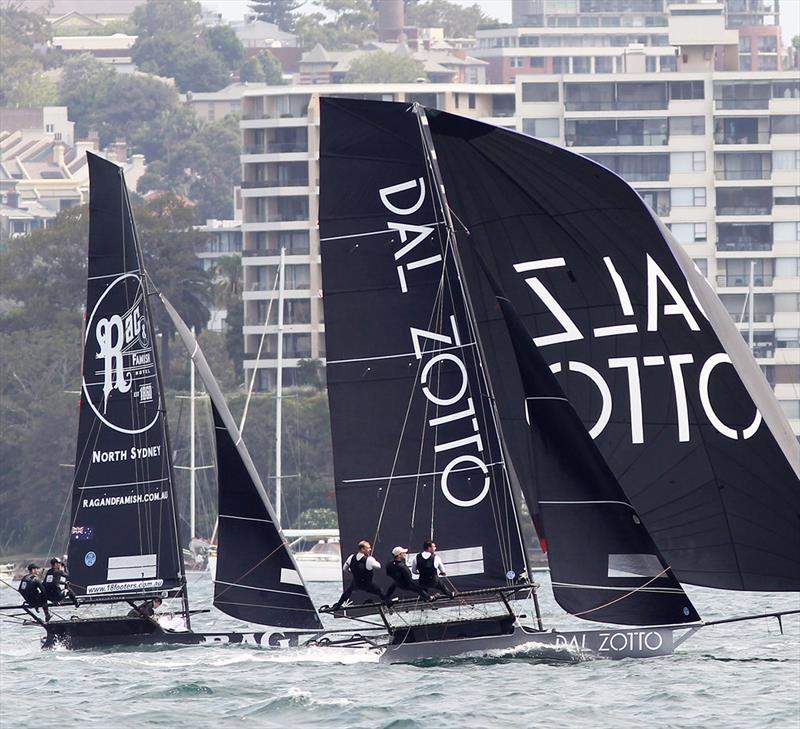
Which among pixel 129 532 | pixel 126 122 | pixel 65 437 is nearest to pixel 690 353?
pixel 129 532

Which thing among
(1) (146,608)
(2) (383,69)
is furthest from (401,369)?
(2) (383,69)

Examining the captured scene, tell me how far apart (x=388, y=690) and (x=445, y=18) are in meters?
158

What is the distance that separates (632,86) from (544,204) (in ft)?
186

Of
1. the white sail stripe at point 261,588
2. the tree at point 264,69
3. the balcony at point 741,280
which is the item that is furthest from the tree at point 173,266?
the tree at point 264,69

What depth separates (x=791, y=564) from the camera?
1852 centimetres

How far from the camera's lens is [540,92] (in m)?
76.4

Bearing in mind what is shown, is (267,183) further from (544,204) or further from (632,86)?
(544,204)

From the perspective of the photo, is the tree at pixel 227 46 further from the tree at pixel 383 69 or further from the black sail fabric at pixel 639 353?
→ the black sail fabric at pixel 639 353

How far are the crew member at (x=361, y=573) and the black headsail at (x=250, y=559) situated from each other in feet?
10.9

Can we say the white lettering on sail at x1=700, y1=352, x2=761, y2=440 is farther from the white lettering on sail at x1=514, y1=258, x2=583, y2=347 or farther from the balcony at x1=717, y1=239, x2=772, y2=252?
the balcony at x1=717, y1=239, x2=772, y2=252

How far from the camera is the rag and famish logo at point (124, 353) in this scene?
24.7 metres

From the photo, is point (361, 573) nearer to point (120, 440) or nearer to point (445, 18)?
point (120, 440)

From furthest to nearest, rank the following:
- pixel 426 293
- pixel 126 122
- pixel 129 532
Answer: pixel 126 122 < pixel 129 532 < pixel 426 293

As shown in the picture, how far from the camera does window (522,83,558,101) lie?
250 ft
